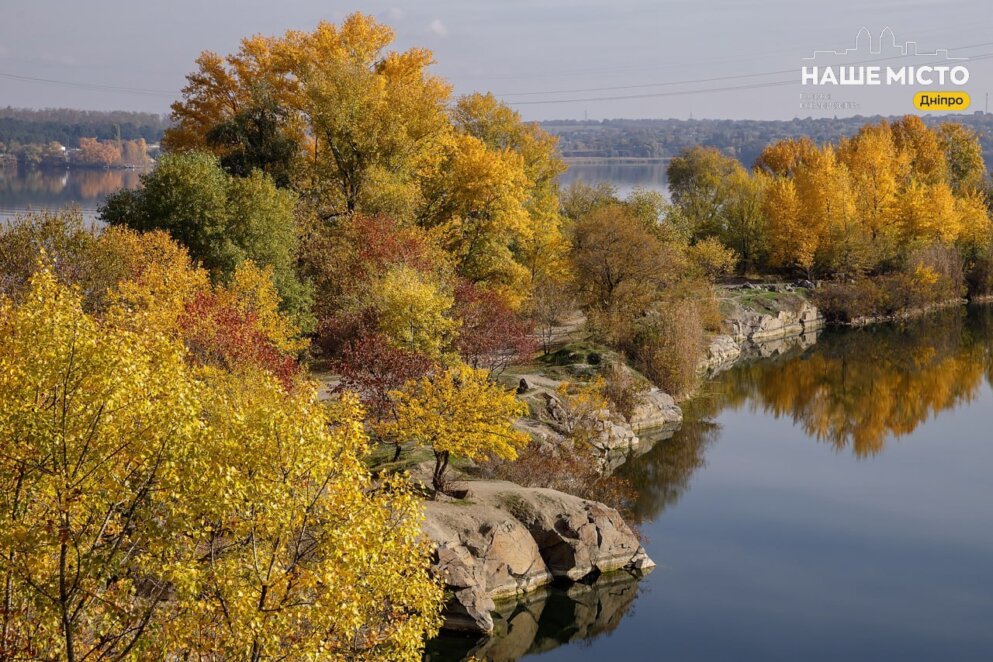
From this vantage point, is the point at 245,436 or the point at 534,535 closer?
the point at 245,436

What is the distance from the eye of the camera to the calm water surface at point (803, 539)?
26406 mm

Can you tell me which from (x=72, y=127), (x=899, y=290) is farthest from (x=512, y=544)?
(x=72, y=127)

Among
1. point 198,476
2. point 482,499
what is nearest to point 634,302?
point 482,499

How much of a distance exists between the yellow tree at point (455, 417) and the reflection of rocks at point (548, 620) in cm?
425

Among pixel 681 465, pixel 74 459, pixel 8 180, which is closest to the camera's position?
pixel 74 459

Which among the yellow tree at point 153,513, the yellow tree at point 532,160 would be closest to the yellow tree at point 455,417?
the yellow tree at point 153,513

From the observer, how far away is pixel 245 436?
14383mm

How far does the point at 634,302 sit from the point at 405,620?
118ft

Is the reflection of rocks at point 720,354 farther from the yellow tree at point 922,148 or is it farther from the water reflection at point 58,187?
the yellow tree at point 922,148

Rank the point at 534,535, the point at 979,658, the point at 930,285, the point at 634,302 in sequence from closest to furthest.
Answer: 1. the point at 979,658
2. the point at 534,535
3. the point at 634,302
4. the point at 930,285

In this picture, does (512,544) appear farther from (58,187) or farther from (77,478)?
(58,187)

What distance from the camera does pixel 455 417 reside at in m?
29.6

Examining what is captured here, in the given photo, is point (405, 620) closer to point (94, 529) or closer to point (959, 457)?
point (94, 529)

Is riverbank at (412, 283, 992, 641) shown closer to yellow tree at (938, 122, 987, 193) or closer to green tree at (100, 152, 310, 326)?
green tree at (100, 152, 310, 326)
